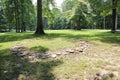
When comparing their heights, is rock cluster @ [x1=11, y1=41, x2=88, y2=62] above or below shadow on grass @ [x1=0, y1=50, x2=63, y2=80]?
above

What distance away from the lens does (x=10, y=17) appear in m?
33.7

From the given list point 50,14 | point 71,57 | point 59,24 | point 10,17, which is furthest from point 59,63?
point 59,24

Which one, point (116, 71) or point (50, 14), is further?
point (50, 14)

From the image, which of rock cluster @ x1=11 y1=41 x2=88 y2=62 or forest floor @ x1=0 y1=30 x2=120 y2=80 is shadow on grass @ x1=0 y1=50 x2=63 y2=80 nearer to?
forest floor @ x1=0 y1=30 x2=120 y2=80

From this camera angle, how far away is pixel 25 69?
7637mm

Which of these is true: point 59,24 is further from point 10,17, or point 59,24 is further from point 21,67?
point 21,67

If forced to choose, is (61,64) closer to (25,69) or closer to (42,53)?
(25,69)

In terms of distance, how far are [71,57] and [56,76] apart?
2139 mm

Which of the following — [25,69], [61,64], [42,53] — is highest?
[42,53]

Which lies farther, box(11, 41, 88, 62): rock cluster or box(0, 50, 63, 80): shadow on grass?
box(11, 41, 88, 62): rock cluster

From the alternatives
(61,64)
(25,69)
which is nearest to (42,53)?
(61,64)

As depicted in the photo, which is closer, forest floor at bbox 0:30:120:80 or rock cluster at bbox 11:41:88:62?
forest floor at bbox 0:30:120:80

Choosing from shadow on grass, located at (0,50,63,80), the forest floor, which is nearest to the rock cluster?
the forest floor

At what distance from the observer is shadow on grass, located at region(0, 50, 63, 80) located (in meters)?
6.94
